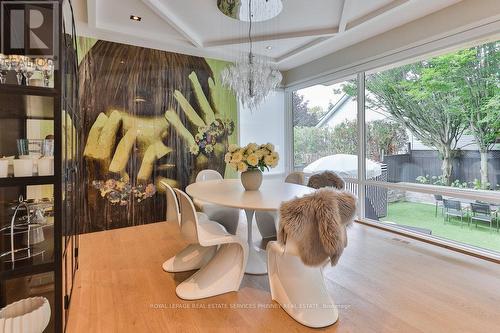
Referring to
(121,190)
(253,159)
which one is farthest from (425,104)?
(121,190)

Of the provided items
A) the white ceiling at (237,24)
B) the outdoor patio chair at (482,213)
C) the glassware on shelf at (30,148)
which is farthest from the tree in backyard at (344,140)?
the glassware on shelf at (30,148)

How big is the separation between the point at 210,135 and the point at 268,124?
4.57ft

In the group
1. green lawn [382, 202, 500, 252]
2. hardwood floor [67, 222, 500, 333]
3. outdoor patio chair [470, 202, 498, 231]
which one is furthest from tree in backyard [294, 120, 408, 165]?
hardwood floor [67, 222, 500, 333]

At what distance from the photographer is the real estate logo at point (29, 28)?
1.60 metres

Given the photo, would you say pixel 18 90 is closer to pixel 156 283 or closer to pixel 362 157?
pixel 156 283

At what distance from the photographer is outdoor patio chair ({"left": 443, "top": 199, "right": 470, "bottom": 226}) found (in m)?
3.28

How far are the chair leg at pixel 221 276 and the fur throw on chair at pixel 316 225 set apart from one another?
71 cm

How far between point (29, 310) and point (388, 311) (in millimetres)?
2391

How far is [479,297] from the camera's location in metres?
2.26

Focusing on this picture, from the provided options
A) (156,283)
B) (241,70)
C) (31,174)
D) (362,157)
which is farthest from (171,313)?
(362,157)

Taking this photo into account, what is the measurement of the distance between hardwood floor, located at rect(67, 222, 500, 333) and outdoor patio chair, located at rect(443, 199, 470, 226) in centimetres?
43

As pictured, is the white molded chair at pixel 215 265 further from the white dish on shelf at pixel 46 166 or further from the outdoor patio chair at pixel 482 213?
the outdoor patio chair at pixel 482 213

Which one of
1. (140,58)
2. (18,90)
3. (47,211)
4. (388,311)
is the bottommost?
(388,311)

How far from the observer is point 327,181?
3225mm
